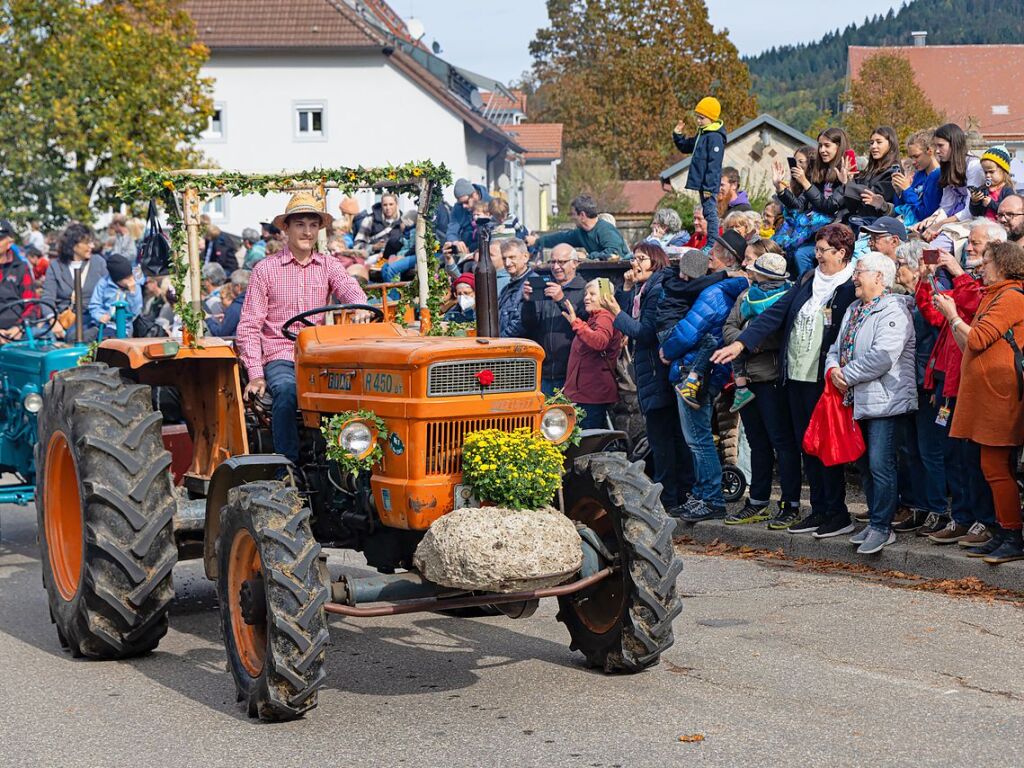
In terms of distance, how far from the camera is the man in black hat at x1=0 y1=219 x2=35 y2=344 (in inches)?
635

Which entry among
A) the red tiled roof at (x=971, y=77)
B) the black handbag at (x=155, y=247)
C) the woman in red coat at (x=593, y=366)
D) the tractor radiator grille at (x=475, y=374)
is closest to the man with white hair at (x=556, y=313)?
the woman in red coat at (x=593, y=366)

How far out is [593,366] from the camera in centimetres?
1251

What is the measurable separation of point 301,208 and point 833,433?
388 cm

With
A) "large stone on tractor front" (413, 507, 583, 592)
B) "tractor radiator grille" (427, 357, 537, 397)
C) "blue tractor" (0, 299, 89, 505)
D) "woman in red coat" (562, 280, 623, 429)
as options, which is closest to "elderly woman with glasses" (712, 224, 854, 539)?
"woman in red coat" (562, 280, 623, 429)

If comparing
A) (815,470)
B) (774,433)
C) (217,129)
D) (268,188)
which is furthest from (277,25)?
(268,188)

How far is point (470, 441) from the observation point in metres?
7.03

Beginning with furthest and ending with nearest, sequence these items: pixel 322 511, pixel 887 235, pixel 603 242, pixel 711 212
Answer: pixel 603 242 → pixel 711 212 → pixel 887 235 → pixel 322 511

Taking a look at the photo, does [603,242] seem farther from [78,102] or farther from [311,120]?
[311,120]

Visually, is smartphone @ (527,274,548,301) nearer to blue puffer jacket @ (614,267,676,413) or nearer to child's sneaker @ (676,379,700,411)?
blue puffer jacket @ (614,267,676,413)

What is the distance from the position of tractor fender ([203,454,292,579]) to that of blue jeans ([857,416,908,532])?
4305 mm

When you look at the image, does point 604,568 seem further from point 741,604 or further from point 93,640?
point 93,640

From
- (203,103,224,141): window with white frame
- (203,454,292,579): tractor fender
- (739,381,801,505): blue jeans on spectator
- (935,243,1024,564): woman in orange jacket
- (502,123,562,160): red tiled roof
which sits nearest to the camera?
(203,454,292,579): tractor fender

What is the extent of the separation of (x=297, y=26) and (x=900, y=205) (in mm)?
39260

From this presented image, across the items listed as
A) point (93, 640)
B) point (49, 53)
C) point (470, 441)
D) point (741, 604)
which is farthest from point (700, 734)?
point (49, 53)
